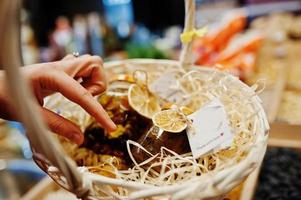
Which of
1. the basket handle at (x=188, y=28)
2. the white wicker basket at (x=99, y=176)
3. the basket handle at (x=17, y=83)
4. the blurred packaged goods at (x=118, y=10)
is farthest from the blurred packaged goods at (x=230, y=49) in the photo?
the blurred packaged goods at (x=118, y=10)

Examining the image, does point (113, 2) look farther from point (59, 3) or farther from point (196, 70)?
point (196, 70)

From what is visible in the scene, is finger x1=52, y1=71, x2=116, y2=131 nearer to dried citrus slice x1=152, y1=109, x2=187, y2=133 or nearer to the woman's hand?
the woman's hand

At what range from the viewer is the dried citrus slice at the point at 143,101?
0.92 m

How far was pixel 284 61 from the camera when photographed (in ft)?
5.88

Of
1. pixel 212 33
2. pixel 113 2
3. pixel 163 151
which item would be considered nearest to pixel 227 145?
pixel 163 151

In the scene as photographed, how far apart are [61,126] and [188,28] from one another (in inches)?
15.5

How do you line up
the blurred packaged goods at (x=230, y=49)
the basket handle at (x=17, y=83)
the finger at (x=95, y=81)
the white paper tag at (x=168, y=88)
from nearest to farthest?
1. the basket handle at (x=17, y=83)
2. the finger at (x=95, y=81)
3. the white paper tag at (x=168, y=88)
4. the blurred packaged goods at (x=230, y=49)

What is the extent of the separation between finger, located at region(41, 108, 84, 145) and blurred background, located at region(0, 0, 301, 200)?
329 mm

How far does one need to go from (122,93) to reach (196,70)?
0.65 ft

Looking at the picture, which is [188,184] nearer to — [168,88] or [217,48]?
[168,88]

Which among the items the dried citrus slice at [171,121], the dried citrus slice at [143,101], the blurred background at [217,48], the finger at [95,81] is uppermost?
the finger at [95,81]

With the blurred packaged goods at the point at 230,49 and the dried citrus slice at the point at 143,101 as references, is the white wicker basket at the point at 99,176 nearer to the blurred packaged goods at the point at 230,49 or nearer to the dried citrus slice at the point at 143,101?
the dried citrus slice at the point at 143,101

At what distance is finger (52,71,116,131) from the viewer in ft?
2.27

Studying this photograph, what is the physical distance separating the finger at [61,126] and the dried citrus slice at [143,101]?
0.19m
